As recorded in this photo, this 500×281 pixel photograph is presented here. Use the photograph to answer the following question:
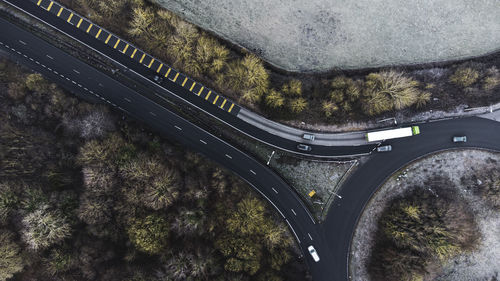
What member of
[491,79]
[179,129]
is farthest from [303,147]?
[491,79]

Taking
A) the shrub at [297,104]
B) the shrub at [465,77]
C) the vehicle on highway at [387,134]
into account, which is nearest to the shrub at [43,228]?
the shrub at [297,104]

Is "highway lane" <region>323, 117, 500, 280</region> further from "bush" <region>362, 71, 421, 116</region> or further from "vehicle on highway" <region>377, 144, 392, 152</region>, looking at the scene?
"bush" <region>362, 71, 421, 116</region>

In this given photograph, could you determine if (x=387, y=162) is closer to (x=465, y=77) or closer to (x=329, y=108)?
(x=329, y=108)

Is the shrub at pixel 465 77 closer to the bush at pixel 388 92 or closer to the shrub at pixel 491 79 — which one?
the shrub at pixel 491 79

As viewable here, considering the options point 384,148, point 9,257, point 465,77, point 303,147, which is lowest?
point 9,257

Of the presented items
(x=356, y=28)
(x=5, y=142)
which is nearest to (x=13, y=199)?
(x=5, y=142)

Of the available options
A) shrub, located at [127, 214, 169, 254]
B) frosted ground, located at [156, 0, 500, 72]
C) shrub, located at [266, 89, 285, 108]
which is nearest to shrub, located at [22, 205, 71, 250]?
shrub, located at [127, 214, 169, 254]
